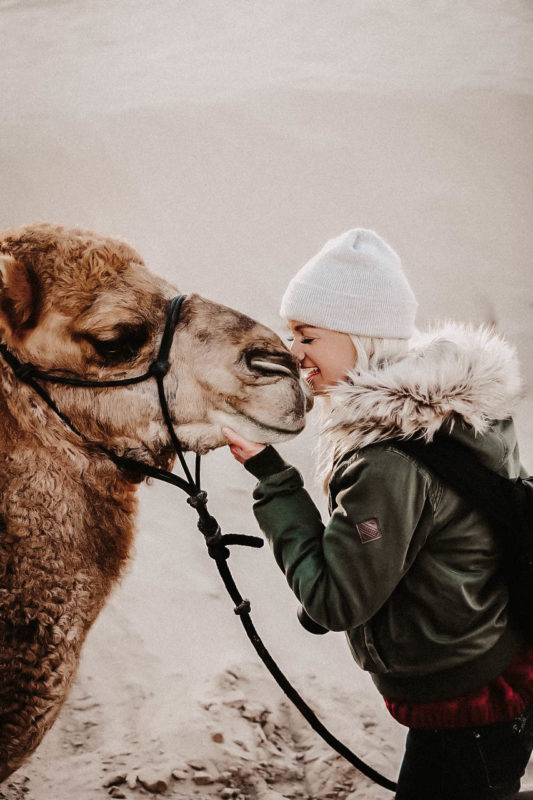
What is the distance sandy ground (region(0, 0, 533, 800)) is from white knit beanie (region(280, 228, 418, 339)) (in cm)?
208

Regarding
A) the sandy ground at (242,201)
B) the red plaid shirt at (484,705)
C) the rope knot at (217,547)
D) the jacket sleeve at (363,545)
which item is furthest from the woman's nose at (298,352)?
the sandy ground at (242,201)

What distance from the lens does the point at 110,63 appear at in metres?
15.1

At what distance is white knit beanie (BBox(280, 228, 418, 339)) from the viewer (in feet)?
6.18

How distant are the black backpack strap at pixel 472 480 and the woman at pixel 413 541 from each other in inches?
1.1

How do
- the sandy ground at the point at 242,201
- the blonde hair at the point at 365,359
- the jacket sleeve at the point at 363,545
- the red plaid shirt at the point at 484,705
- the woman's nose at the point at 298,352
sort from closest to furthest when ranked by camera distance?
the jacket sleeve at the point at 363,545
the red plaid shirt at the point at 484,705
the blonde hair at the point at 365,359
the woman's nose at the point at 298,352
the sandy ground at the point at 242,201

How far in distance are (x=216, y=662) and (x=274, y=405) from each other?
7.50 feet

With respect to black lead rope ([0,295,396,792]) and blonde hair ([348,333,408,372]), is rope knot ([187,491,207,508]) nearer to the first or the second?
black lead rope ([0,295,396,792])

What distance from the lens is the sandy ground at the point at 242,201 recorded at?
3262 millimetres

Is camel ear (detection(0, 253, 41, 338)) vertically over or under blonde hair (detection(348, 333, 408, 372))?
over

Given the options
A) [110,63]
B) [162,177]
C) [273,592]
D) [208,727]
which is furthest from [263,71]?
[208,727]

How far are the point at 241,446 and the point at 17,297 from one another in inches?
26.7

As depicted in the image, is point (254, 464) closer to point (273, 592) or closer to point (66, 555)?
point (66, 555)

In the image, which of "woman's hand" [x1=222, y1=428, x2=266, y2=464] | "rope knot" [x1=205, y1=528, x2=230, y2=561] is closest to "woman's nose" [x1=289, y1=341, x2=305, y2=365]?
"woman's hand" [x1=222, y1=428, x2=266, y2=464]

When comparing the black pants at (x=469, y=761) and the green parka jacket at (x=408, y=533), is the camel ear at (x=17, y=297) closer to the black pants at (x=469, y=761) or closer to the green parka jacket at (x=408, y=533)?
the green parka jacket at (x=408, y=533)
